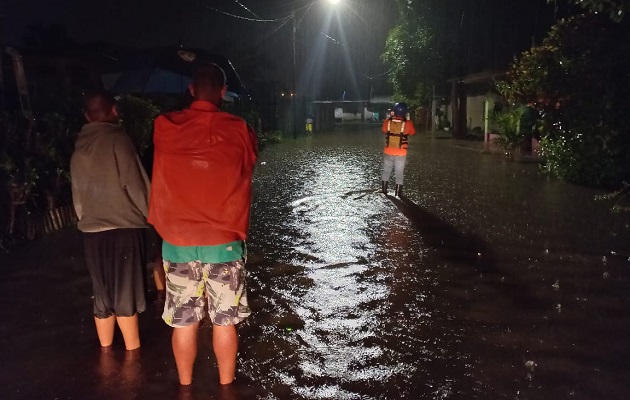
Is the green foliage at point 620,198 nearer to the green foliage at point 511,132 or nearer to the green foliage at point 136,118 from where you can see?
the green foliage at point 511,132

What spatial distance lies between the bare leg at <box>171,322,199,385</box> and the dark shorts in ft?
1.85

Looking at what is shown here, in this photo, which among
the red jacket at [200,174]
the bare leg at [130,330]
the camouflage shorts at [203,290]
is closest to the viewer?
the red jacket at [200,174]

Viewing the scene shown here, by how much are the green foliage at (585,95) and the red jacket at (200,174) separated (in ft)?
33.7

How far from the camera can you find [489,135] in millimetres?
22828

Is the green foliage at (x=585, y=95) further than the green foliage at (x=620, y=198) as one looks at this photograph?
Yes

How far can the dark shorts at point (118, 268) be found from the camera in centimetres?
380

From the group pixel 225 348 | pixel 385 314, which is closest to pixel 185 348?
pixel 225 348

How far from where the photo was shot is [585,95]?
11742 mm

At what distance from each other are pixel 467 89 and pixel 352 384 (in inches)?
1142

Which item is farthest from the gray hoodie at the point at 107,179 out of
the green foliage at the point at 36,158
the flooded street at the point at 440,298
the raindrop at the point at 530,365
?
the green foliage at the point at 36,158

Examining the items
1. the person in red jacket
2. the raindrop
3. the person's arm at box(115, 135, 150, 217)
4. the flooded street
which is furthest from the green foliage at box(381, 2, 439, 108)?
the person in red jacket

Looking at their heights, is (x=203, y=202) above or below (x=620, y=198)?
above

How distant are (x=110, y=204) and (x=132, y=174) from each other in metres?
0.24

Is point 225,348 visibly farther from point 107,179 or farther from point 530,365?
point 530,365
